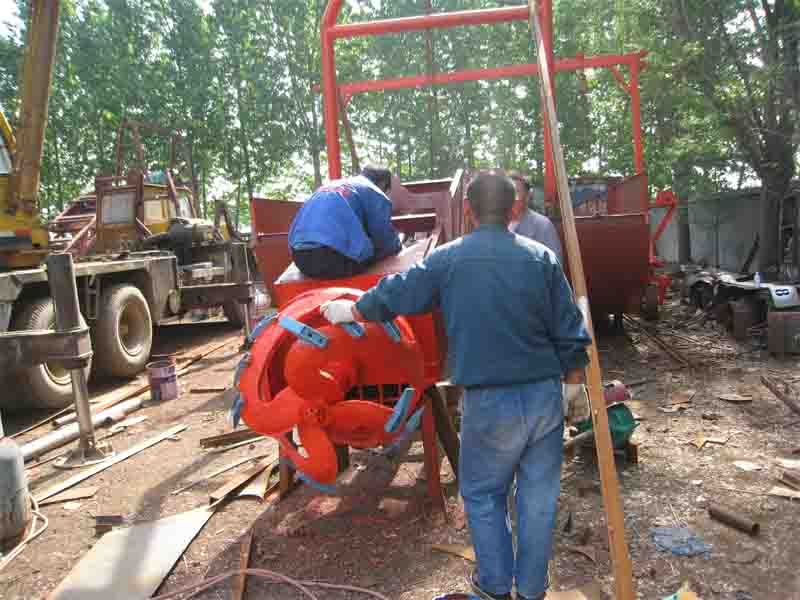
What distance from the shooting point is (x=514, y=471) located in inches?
91.3

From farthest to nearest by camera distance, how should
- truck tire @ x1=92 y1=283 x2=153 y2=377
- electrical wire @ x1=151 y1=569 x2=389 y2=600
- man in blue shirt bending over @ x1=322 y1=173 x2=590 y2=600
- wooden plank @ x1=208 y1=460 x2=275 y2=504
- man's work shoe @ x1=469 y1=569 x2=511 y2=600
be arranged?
truck tire @ x1=92 y1=283 x2=153 y2=377
wooden plank @ x1=208 y1=460 x2=275 y2=504
electrical wire @ x1=151 y1=569 x2=389 y2=600
man's work shoe @ x1=469 y1=569 x2=511 y2=600
man in blue shirt bending over @ x1=322 y1=173 x2=590 y2=600

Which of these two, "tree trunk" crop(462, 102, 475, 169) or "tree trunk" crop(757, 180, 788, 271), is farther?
"tree trunk" crop(462, 102, 475, 169)

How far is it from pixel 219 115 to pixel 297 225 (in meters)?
21.8

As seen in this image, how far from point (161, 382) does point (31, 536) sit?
112 inches

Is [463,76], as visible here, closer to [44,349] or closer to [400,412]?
[44,349]

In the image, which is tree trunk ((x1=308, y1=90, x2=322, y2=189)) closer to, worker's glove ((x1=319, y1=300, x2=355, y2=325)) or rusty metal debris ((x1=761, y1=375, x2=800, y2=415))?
rusty metal debris ((x1=761, y1=375, x2=800, y2=415))

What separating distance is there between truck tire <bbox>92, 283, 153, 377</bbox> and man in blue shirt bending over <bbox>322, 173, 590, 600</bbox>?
521 centimetres

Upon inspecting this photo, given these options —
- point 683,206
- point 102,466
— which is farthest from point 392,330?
point 683,206

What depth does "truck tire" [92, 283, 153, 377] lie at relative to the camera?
6570 mm

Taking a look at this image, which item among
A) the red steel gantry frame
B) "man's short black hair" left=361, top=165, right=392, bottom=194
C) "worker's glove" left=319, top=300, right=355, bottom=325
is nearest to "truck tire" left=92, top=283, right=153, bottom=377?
the red steel gantry frame

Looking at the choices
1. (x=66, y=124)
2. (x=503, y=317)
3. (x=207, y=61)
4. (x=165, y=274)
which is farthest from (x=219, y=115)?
(x=503, y=317)

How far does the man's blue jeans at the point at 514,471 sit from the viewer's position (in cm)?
222

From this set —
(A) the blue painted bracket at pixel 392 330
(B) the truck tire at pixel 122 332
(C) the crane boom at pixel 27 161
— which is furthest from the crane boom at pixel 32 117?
(A) the blue painted bracket at pixel 392 330

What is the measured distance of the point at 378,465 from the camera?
413cm
